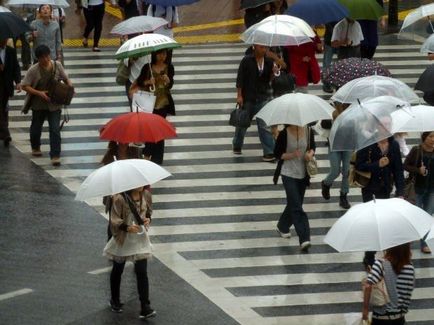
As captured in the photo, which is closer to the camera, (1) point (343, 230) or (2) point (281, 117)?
(1) point (343, 230)

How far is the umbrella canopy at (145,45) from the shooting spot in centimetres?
1862

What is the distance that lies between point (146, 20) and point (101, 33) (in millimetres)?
6734

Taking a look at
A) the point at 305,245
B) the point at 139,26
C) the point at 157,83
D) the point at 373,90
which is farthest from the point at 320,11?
the point at 305,245

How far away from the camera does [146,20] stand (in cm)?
2102

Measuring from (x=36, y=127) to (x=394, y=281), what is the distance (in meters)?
8.71

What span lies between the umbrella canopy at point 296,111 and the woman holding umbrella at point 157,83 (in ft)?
9.30

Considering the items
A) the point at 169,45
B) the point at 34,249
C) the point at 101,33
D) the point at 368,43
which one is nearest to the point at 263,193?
the point at 169,45

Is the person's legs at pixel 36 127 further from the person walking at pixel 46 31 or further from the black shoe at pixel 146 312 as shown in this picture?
the black shoe at pixel 146 312

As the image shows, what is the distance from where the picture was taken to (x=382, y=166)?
600 inches

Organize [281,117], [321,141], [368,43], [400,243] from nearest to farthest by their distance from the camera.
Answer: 1. [400,243]
2. [281,117]
3. [321,141]
4. [368,43]

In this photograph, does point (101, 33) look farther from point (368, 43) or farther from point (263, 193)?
point (263, 193)

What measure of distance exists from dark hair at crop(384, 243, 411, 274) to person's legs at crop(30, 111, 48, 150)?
333 inches

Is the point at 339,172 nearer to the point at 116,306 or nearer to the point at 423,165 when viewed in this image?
the point at 423,165

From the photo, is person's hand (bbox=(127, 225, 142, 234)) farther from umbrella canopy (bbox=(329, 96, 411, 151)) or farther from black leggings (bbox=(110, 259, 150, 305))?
umbrella canopy (bbox=(329, 96, 411, 151))
